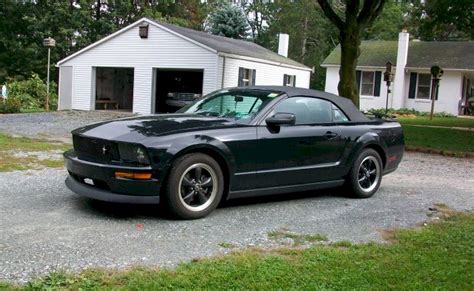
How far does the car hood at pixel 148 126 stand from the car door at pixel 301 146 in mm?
537

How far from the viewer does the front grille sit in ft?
18.0

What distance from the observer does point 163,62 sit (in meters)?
23.5

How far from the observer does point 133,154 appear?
5371 mm

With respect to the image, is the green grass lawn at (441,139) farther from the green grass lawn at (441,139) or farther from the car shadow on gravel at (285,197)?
the car shadow on gravel at (285,197)

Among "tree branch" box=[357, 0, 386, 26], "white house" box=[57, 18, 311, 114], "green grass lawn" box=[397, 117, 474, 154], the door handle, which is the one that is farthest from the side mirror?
"white house" box=[57, 18, 311, 114]

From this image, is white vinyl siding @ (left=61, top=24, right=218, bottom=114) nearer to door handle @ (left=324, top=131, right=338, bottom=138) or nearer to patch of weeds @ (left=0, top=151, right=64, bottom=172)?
patch of weeds @ (left=0, top=151, right=64, bottom=172)

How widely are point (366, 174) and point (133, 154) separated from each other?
3.48 m

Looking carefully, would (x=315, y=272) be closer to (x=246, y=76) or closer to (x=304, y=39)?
(x=246, y=76)

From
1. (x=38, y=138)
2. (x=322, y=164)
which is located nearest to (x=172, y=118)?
(x=322, y=164)

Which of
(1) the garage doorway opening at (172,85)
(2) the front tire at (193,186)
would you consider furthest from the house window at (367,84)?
(2) the front tire at (193,186)

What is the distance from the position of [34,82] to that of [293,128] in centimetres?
2856

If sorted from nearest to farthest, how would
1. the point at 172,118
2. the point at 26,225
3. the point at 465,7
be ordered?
the point at 26,225 < the point at 172,118 < the point at 465,7

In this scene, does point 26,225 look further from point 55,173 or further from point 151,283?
point 55,173

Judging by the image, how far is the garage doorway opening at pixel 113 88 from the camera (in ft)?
87.5
